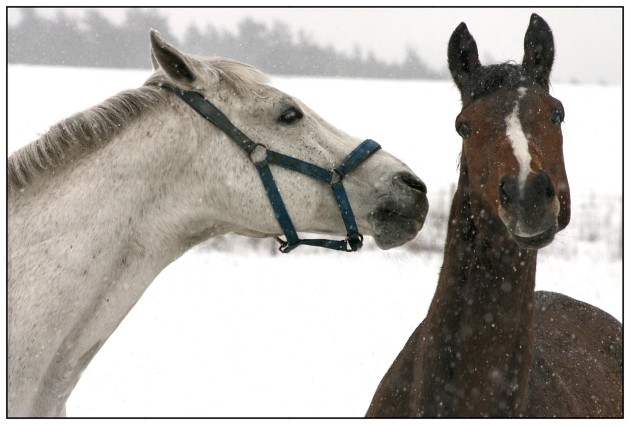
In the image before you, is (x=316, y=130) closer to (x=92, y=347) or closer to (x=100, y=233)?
(x=100, y=233)

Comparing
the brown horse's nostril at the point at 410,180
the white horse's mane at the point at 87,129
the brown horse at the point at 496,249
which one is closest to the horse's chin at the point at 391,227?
the brown horse's nostril at the point at 410,180

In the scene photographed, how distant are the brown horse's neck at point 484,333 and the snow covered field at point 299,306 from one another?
1.97 feet

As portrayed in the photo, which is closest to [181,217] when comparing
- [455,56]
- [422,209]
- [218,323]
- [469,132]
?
[422,209]

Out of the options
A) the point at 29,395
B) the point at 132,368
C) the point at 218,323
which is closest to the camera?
the point at 29,395

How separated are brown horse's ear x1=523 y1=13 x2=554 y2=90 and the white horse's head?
0.84 meters

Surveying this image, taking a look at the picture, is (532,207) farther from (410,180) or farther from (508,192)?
(410,180)

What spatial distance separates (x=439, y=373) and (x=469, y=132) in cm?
111

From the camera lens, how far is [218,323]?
8.35 meters

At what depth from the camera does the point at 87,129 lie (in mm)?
2680

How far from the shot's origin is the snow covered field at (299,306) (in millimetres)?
6445

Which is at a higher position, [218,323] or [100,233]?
[100,233]

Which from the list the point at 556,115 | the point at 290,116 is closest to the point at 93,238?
the point at 290,116

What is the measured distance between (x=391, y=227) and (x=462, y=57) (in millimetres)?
1003

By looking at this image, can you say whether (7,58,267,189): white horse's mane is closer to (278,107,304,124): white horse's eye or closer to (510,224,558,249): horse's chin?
Result: (278,107,304,124): white horse's eye
